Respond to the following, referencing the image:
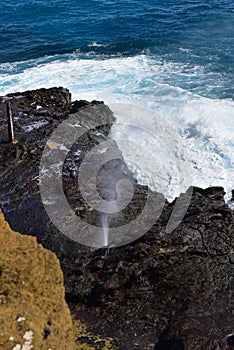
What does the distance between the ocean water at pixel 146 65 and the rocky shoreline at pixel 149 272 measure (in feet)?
12.4

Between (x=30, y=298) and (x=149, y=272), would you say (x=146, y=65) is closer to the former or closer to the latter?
(x=149, y=272)

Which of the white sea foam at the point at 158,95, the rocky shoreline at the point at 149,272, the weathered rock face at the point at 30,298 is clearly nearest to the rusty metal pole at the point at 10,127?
the rocky shoreline at the point at 149,272

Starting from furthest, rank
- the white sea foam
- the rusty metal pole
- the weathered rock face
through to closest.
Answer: the white sea foam → the rusty metal pole → the weathered rock face

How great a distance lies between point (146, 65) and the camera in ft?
78.2

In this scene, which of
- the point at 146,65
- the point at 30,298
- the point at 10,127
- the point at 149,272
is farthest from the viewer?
the point at 146,65

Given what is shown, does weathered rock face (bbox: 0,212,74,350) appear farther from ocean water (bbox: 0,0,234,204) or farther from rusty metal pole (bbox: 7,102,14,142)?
ocean water (bbox: 0,0,234,204)

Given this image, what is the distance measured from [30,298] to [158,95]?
17048 millimetres

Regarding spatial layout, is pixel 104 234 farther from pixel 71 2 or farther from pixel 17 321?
Result: pixel 71 2

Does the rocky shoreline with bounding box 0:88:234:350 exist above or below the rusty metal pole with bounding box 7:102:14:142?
below

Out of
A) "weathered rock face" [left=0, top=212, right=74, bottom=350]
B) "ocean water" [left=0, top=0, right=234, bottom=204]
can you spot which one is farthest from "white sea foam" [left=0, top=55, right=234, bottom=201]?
"weathered rock face" [left=0, top=212, right=74, bottom=350]

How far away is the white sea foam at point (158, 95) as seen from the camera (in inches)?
592

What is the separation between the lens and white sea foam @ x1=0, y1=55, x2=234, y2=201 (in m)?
15.0

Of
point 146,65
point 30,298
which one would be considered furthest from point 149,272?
point 146,65

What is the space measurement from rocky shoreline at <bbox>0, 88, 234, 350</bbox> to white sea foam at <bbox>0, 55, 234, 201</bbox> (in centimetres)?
374
